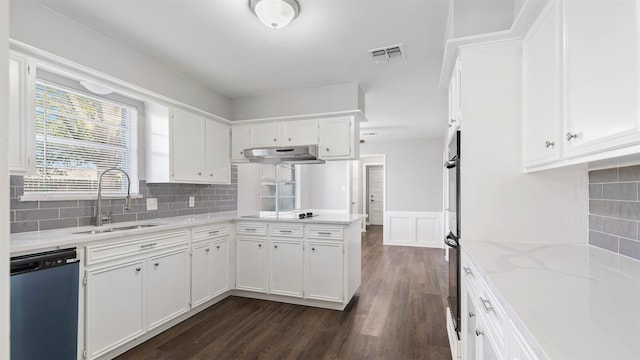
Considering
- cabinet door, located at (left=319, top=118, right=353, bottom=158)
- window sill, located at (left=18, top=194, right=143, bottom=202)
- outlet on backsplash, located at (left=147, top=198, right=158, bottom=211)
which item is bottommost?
outlet on backsplash, located at (left=147, top=198, right=158, bottom=211)

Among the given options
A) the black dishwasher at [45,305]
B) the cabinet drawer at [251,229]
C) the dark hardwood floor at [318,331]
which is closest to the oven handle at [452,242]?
the dark hardwood floor at [318,331]

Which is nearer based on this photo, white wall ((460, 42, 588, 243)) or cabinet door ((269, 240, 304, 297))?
white wall ((460, 42, 588, 243))

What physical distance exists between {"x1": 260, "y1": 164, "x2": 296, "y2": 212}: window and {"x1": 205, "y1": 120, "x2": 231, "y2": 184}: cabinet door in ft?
2.60

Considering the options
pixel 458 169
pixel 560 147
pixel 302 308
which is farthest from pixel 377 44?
pixel 302 308

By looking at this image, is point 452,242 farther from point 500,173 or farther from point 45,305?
point 45,305

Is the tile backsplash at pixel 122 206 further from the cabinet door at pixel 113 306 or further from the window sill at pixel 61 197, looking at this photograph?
Answer: the cabinet door at pixel 113 306

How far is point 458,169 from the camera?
6.22 ft

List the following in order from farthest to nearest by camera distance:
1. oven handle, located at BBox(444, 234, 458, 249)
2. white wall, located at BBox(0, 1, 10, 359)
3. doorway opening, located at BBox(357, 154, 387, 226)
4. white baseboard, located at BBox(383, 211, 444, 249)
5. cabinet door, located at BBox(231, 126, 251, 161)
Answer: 1. doorway opening, located at BBox(357, 154, 387, 226)
2. white baseboard, located at BBox(383, 211, 444, 249)
3. cabinet door, located at BBox(231, 126, 251, 161)
4. oven handle, located at BBox(444, 234, 458, 249)
5. white wall, located at BBox(0, 1, 10, 359)

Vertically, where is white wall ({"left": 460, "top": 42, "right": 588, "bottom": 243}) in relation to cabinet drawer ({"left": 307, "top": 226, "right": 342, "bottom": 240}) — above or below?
above

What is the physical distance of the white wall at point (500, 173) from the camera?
174 cm

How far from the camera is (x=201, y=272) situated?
2.99 m

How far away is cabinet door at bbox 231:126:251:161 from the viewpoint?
384cm

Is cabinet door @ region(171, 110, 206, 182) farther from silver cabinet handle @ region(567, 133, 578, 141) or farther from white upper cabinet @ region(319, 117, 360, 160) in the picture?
silver cabinet handle @ region(567, 133, 578, 141)

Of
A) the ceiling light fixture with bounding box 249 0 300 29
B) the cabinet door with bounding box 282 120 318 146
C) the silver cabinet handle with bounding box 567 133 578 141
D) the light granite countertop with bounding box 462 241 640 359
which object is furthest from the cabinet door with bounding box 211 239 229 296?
the silver cabinet handle with bounding box 567 133 578 141
